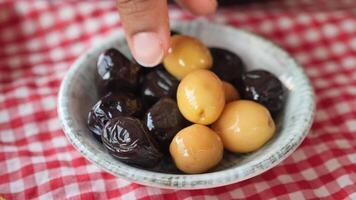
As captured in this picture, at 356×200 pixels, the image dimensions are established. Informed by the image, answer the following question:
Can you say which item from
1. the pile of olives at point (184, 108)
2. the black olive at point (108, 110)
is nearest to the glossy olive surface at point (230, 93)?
the pile of olives at point (184, 108)

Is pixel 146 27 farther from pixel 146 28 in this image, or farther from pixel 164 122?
pixel 164 122

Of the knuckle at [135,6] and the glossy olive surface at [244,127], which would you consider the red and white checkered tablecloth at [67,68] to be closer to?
the glossy olive surface at [244,127]

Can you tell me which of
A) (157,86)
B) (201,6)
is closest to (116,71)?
(157,86)

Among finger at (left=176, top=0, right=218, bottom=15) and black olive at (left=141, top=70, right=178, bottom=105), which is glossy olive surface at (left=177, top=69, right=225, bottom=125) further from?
finger at (left=176, top=0, right=218, bottom=15)

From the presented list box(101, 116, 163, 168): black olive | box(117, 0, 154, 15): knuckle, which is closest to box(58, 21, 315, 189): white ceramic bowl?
box(101, 116, 163, 168): black olive

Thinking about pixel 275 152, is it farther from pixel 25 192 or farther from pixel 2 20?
pixel 2 20

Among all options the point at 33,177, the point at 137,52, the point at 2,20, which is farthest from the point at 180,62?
the point at 2,20
